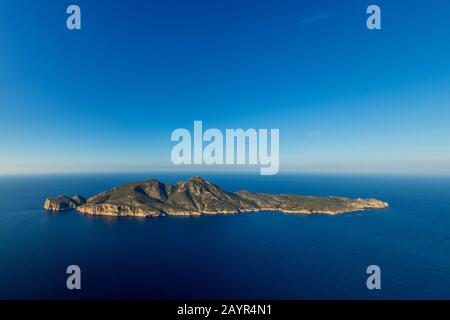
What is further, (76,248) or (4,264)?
(76,248)

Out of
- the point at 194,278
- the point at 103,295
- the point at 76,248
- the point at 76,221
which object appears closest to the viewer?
the point at 103,295

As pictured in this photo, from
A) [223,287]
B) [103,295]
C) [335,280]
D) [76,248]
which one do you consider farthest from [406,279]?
[76,248]

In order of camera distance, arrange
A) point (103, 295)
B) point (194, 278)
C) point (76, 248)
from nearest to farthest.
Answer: point (103, 295)
point (194, 278)
point (76, 248)
